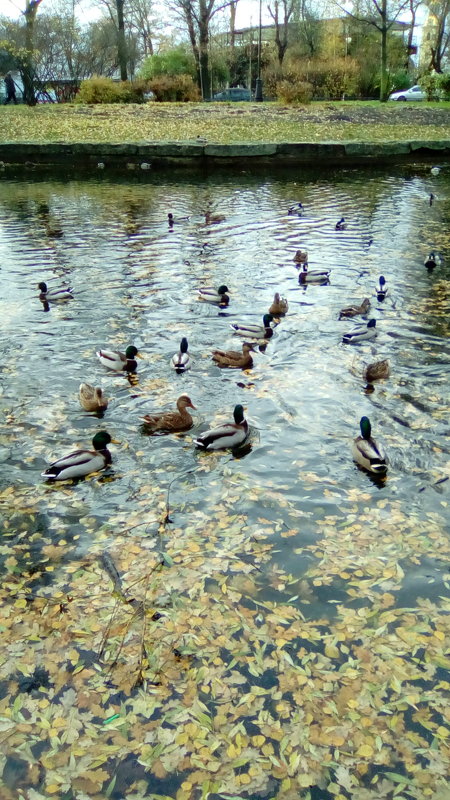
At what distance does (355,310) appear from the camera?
1034 cm

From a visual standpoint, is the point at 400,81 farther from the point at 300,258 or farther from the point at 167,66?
the point at 300,258

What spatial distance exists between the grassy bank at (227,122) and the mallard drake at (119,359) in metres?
21.1

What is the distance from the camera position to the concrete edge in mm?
25297

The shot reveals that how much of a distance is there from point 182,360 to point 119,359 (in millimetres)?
846

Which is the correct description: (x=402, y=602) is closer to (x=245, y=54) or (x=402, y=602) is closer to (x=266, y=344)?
(x=266, y=344)

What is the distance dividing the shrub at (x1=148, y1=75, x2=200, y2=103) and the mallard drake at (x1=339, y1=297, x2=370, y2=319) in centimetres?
3578

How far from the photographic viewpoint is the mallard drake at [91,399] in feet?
24.4

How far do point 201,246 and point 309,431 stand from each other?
8.90 m

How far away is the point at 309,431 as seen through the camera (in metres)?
7.05

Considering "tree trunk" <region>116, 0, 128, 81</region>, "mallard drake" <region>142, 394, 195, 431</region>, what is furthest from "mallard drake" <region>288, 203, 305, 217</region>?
"tree trunk" <region>116, 0, 128, 81</region>

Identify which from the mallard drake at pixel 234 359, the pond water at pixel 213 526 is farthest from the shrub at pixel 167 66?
the mallard drake at pixel 234 359

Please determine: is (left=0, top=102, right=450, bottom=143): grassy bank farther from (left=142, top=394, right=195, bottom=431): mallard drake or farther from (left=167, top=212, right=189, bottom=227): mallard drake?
(left=142, top=394, right=195, bottom=431): mallard drake

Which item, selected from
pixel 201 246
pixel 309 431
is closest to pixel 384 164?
pixel 201 246

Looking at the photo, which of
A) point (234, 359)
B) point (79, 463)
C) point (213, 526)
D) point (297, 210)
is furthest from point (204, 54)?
point (213, 526)
